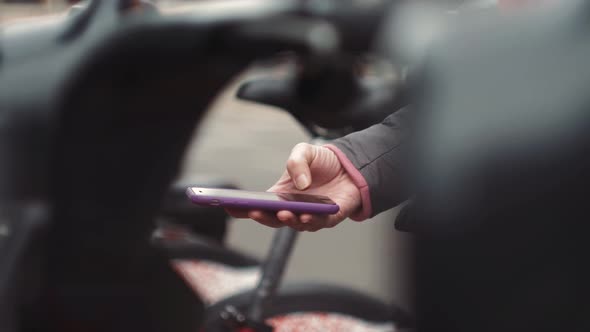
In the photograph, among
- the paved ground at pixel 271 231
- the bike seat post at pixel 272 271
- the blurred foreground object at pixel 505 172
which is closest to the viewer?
the blurred foreground object at pixel 505 172

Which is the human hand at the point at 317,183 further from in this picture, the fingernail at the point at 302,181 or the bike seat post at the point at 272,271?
the bike seat post at the point at 272,271

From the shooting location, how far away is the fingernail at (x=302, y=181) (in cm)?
60

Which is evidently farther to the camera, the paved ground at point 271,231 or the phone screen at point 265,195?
the paved ground at point 271,231

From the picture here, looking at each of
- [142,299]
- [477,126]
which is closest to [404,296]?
[477,126]

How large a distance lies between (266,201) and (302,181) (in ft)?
0.10

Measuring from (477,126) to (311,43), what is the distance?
18.3 inches

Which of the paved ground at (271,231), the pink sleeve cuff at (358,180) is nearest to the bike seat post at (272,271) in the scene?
the paved ground at (271,231)

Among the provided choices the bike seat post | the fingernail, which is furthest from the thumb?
the bike seat post

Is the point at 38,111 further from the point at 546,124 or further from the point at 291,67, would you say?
the point at 546,124

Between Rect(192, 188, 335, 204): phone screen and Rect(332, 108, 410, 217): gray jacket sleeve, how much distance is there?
0.04m

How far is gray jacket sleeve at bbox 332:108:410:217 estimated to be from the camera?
0.63 metres

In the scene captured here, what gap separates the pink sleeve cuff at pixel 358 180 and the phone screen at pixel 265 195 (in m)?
0.02

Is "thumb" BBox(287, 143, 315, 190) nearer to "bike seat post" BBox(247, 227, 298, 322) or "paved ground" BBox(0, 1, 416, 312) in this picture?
"paved ground" BBox(0, 1, 416, 312)

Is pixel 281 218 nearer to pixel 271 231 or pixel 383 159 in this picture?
pixel 383 159
